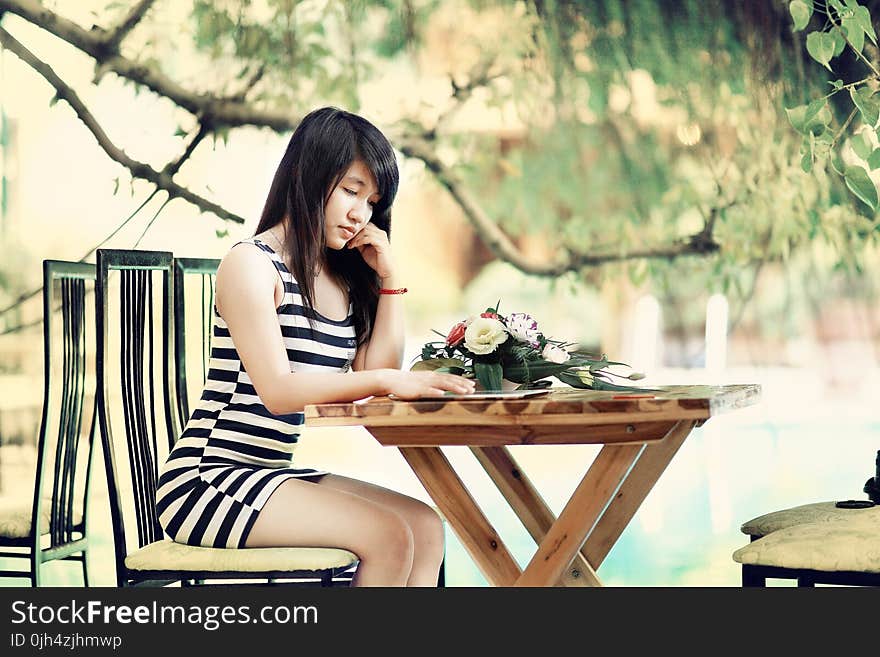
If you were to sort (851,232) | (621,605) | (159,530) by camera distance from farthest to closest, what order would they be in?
(851,232) < (159,530) < (621,605)

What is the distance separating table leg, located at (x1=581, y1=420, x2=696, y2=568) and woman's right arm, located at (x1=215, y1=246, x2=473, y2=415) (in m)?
0.52

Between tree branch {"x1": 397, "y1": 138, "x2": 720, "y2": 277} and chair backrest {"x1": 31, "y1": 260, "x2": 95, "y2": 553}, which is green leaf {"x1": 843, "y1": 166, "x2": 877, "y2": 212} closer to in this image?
chair backrest {"x1": 31, "y1": 260, "x2": 95, "y2": 553}

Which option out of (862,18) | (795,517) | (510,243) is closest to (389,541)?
(795,517)

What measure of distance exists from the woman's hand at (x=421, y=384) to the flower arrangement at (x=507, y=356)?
0.64ft

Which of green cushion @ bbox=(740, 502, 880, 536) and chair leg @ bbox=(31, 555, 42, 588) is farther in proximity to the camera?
chair leg @ bbox=(31, 555, 42, 588)

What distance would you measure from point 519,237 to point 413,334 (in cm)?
64

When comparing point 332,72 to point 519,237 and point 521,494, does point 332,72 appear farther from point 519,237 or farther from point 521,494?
point 521,494

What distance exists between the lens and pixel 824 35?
2.46 m

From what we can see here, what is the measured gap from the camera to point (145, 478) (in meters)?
2.41

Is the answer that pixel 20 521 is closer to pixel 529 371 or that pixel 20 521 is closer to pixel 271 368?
pixel 271 368

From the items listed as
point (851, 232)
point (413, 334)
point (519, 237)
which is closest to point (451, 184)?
point (519, 237)

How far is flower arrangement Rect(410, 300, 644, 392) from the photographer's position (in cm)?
210

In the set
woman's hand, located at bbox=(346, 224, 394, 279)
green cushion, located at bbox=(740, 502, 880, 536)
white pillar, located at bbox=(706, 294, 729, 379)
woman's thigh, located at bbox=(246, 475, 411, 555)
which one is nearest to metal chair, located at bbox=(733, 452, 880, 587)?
green cushion, located at bbox=(740, 502, 880, 536)

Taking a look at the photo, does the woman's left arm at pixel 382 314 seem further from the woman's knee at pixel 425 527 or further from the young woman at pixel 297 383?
the woman's knee at pixel 425 527
